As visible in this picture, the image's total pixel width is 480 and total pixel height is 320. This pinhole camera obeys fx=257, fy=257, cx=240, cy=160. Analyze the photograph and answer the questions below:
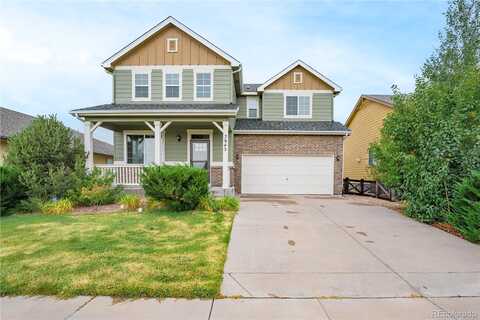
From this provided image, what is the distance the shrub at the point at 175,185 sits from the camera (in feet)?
25.5

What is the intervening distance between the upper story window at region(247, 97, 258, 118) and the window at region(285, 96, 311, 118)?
1963mm

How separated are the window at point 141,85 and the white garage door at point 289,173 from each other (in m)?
5.79

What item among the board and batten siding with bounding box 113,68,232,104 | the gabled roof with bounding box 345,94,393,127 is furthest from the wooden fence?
the board and batten siding with bounding box 113,68,232,104

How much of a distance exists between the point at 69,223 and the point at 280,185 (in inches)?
373

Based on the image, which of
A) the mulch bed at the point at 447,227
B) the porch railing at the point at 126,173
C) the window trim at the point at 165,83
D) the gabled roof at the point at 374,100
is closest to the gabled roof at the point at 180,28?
the window trim at the point at 165,83

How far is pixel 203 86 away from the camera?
41.0ft

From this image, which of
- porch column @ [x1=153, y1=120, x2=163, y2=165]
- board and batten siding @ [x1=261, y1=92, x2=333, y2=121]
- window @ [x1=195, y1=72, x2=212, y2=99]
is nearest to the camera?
porch column @ [x1=153, y1=120, x2=163, y2=165]

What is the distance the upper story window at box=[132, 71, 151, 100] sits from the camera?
1258 cm

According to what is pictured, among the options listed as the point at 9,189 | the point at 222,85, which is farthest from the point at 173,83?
the point at 9,189

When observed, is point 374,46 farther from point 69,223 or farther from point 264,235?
point 69,223

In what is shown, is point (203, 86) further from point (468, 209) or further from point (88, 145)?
point (468, 209)

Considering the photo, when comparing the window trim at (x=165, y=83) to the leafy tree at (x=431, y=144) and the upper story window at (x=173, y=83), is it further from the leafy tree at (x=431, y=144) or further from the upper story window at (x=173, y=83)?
the leafy tree at (x=431, y=144)

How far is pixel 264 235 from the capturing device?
582 centimetres

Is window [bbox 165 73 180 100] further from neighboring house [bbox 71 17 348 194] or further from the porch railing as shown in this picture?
the porch railing
